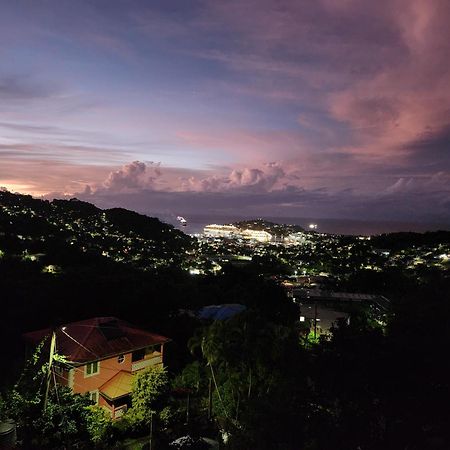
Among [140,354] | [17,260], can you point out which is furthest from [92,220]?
[140,354]

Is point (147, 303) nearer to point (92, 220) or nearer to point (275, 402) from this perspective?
point (275, 402)

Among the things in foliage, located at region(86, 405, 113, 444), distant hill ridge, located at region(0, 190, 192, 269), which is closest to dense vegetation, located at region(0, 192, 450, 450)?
foliage, located at region(86, 405, 113, 444)

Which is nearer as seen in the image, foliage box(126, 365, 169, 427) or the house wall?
foliage box(126, 365, 169, 427)

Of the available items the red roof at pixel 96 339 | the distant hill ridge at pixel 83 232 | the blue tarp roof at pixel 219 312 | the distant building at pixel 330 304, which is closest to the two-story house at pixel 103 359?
the red roof at pixel 96 339

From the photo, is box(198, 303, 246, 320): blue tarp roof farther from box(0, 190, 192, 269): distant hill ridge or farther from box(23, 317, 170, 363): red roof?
box(0, 190, 192, 269): distant hill ridge

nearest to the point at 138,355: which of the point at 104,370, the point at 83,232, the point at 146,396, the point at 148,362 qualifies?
the point at 148,362

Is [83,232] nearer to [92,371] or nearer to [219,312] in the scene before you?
[219,312]
